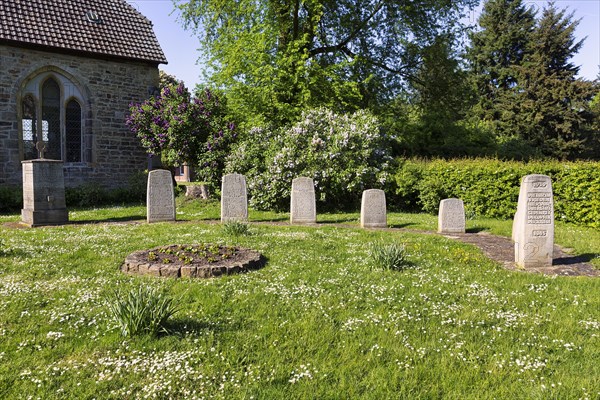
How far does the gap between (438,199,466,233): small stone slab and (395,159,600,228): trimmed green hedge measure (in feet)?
9.91

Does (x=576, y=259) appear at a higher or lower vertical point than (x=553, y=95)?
lower

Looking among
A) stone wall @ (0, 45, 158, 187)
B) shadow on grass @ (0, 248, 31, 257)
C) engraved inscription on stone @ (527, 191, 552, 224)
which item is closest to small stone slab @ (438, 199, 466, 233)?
engraved inscription on stone @ (527, 191, 552, 224)

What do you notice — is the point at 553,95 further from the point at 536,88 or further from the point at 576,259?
the point at 576,259

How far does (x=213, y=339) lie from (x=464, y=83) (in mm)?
21462

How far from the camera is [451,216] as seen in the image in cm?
999

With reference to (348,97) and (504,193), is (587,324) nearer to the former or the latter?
(504,193)

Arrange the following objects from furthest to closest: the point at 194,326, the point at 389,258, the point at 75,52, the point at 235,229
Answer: the point at 75,52, the point at 235,229, the point at 389,258, the point at 194,326

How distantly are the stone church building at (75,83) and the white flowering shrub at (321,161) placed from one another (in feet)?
21.1

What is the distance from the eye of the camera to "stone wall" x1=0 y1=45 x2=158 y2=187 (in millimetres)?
15281

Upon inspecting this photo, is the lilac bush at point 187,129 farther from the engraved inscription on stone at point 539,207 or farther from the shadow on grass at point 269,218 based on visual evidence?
the engraved inscription on stone at point 539,207

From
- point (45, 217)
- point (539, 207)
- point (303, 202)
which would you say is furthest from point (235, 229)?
point (539, 207)

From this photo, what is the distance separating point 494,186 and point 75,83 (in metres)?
16.5

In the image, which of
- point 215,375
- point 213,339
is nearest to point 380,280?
point 213,339

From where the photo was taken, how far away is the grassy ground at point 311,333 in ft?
10.2
